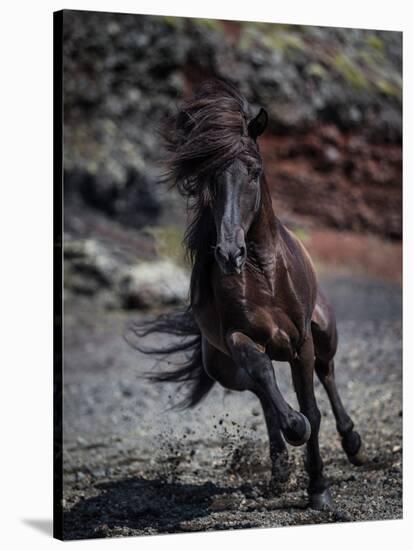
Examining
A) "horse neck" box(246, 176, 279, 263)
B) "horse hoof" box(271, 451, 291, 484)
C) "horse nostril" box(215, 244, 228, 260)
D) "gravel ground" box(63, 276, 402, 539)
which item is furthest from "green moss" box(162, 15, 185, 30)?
"horse nostril" box(215, 244, 228, 260)

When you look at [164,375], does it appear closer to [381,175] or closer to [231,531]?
[231,531]

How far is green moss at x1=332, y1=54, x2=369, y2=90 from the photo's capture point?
9.29m

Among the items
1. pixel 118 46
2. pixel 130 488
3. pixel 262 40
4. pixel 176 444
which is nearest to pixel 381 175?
pixel 262 40

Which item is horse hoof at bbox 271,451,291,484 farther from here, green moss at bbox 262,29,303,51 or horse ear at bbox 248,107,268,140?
green moss at bbox 262,29,303,51

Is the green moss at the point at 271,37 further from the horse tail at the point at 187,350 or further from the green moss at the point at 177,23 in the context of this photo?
the horse tail at the point at 187,350

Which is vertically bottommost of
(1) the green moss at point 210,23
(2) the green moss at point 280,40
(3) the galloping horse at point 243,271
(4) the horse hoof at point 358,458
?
(4) the horse hoof at point 358,458

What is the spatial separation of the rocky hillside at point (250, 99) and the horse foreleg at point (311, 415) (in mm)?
3325

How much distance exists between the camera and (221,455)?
22.1 feet

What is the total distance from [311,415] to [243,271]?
0.91m

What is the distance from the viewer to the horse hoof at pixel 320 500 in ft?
20.6

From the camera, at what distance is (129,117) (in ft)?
40.3

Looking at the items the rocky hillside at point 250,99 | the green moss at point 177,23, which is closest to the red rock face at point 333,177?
the rocky hillside at point 250,99

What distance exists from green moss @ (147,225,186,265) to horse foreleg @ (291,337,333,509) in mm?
4898

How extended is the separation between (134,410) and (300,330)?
3921mm
